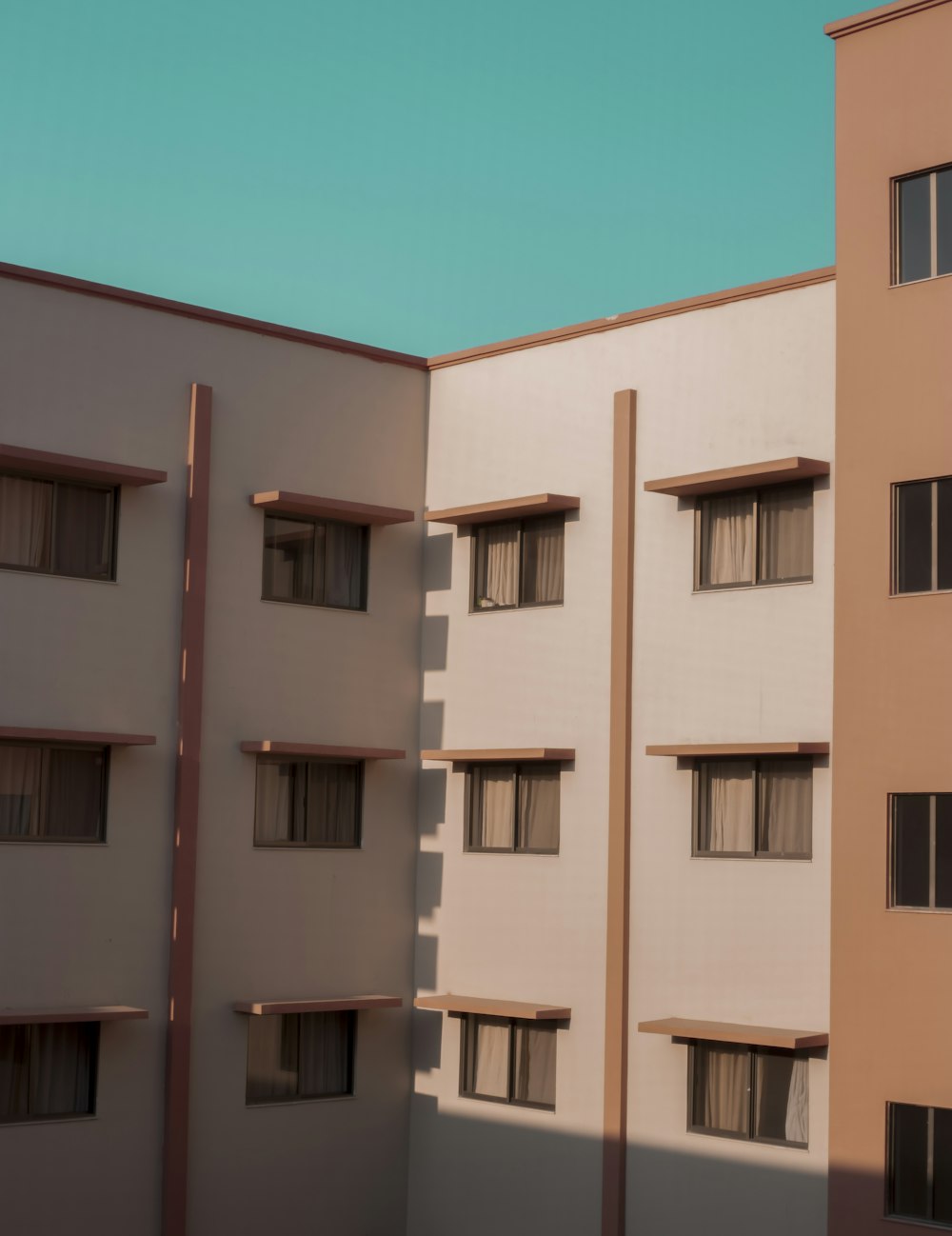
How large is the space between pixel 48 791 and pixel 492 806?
4523 millimetres

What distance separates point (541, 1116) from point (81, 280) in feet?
30.0

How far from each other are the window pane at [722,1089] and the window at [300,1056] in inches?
152

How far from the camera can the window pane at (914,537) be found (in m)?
13.9

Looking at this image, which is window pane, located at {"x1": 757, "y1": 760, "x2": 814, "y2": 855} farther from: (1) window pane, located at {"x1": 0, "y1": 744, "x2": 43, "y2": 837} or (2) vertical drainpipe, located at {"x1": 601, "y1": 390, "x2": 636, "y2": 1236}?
(1) window pane, located at {"x1": 0, "y1": 744, "x2": 43, "y2": 837}

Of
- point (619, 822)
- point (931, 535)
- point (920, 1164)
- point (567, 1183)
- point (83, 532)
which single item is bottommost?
point (567, 1183)

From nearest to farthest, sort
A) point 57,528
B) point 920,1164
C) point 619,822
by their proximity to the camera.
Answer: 1. point 920,1164
2. point 57,528
3. point 619,822

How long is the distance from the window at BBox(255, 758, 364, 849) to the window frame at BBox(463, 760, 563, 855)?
3.68 ft

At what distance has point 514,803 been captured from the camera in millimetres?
17219

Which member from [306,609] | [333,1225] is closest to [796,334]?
[306,609]

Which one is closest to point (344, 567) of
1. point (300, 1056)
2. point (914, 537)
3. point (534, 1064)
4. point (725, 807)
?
point (725, 807)

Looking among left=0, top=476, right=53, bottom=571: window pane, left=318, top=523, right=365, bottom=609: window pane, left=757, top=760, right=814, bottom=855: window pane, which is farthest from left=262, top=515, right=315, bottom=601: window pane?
left=757, top=760, right=814, bottom=855: window pane

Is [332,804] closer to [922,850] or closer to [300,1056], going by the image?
[300,1056]

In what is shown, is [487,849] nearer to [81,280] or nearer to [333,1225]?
[333,1225]

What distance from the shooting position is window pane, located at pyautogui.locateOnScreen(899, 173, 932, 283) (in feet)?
46.3
